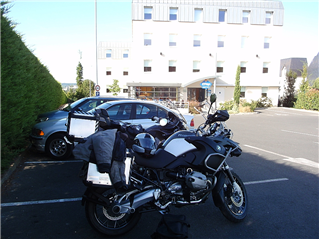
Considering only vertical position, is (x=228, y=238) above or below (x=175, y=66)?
below

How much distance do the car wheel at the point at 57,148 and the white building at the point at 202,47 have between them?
77.1 ft

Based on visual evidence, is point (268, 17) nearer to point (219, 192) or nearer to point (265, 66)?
point (265, 66)

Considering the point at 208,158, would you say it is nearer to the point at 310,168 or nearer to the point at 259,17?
the point at 310,168

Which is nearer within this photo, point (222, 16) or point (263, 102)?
point (222, 16)

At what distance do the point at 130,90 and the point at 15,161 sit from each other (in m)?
24.9

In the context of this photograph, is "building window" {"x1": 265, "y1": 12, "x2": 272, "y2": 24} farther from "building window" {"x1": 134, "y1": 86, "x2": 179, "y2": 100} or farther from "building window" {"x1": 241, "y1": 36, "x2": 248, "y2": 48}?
"building window" {"x1": 134, "y1": 86, "x2": 179, "y2": 100}

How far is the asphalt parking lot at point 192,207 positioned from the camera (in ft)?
11.2

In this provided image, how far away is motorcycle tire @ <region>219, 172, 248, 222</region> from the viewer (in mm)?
3584

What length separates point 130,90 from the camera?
30562 millimetres

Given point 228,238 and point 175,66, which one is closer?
point 228,238

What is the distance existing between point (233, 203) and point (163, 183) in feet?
3.98

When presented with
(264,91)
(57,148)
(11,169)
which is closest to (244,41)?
(264,91)

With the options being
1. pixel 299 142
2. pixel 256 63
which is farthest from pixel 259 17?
pixel 299 142

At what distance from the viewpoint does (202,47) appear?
31.1 m
